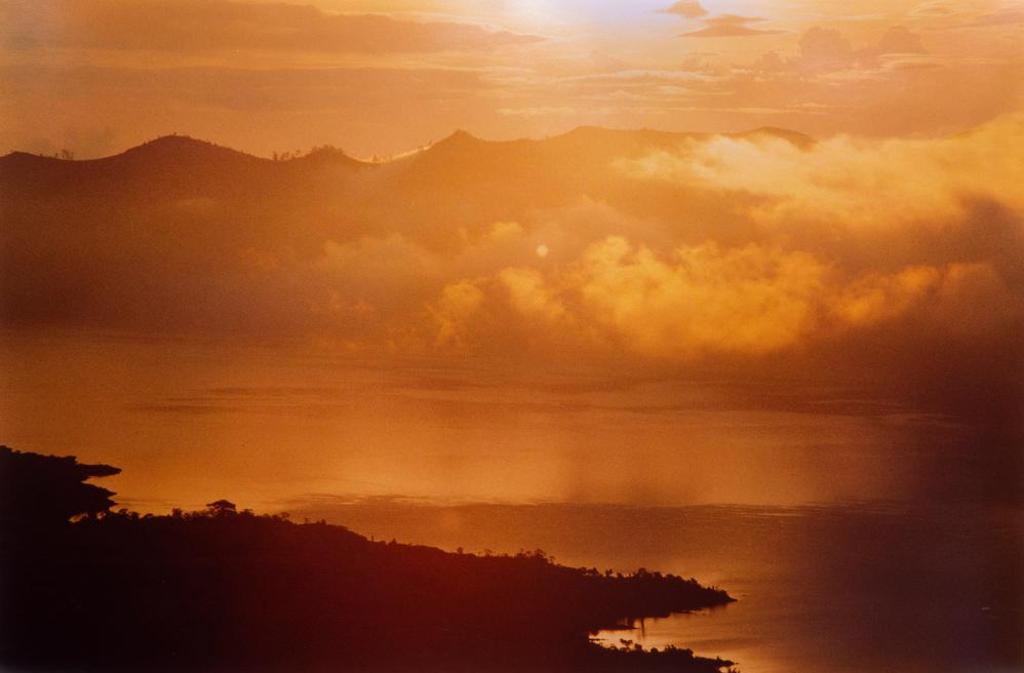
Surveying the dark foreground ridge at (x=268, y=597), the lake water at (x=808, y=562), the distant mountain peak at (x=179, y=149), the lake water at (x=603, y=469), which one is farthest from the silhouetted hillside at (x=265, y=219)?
the lake water at (x=808, y=562)

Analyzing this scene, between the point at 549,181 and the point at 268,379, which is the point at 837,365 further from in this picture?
the point at 268,379

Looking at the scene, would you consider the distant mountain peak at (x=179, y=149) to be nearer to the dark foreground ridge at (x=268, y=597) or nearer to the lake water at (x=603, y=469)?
the lake water at (x=603, y=469)

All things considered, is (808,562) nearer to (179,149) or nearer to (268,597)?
(268,597)

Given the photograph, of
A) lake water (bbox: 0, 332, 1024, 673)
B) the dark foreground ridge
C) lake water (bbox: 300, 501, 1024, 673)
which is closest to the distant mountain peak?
lake water (bbox: 0, 332, 1024, 673)

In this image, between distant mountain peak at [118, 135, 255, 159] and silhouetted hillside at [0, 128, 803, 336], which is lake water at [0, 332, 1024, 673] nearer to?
silhouetted hillside at [0, 128, 803, 336]

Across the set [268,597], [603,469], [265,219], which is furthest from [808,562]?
[265,219]
